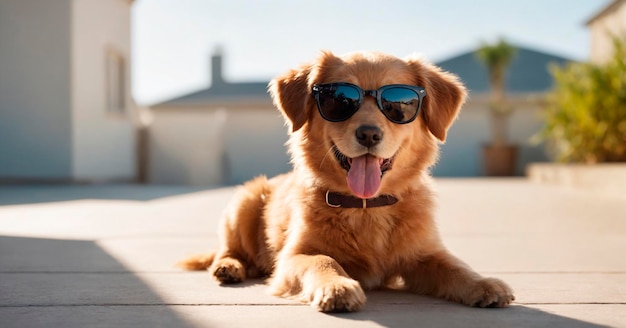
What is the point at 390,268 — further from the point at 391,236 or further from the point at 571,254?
the point at 571,254

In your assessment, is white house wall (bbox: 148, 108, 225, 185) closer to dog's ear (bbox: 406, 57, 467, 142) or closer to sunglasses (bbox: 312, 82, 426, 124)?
dog's ear (bbox: 406, 57, 467, 142)

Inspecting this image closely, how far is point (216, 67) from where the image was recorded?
A: 27.8m

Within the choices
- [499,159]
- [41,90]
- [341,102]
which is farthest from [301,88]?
[499,159]

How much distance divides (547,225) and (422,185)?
3437mm

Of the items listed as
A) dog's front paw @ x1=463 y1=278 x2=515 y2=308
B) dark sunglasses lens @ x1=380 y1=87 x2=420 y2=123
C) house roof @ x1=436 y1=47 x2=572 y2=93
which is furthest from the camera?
house roof @ x1=436 y1=47 x2=572 y2=93

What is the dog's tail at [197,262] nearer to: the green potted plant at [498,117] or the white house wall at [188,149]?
the white house wall at [188,149]

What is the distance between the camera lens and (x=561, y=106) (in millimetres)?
14234

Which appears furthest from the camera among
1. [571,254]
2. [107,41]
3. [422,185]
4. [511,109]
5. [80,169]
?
[511,109]

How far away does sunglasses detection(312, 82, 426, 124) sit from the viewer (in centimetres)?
339

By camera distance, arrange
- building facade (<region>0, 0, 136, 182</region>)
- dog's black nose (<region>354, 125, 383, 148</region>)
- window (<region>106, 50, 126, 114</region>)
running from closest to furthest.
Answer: dog's black nose (<region>354, 125, 383, 148</region>), building facade (<region>0, 0, 136, 182</region>), window (<region>106, 50, 126, 114</region>)

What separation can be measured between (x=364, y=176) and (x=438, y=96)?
0.77 m

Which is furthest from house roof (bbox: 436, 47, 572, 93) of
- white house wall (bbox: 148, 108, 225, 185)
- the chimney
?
white house wall (bbox: 148, 108, 225, 185)

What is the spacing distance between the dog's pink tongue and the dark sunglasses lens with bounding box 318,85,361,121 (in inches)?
9.5

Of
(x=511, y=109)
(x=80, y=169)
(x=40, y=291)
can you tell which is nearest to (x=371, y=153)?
(x=40, y=291)
